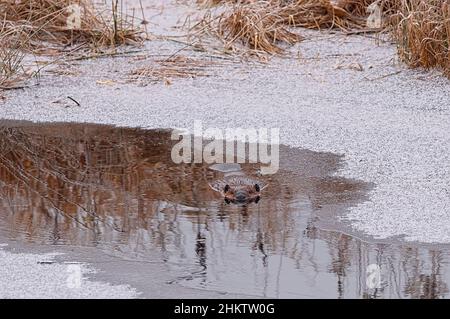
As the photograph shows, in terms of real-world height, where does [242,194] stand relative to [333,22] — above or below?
below

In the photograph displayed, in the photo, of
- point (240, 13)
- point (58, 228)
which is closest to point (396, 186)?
point (58, 228)

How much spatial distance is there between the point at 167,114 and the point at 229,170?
3.52 feet

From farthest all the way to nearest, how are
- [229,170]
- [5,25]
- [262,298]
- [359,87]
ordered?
1. [5,25]
2. [359,87]
3. [229,170]
4. [262,298]

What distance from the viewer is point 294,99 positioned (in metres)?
6.03

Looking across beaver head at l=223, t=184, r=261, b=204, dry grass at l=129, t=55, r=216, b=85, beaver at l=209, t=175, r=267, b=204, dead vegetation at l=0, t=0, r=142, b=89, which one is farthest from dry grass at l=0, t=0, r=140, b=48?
beaver head at l=223, t=184, r=261, b=204

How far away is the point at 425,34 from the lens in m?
6.29

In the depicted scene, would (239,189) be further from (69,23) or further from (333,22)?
(333,22)

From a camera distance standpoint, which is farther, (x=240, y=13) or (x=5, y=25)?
(x=240, y=13)

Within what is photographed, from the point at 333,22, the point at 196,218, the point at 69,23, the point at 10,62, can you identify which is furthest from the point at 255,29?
the point at 196,218

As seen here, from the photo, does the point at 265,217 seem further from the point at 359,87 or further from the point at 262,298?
the point at 359,87

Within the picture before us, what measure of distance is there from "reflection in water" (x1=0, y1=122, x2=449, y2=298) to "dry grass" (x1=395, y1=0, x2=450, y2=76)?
62.6 inches

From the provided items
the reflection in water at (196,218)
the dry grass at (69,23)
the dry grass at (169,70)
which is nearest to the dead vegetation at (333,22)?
the dry grass at (169,70)

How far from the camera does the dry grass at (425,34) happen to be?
6188mm

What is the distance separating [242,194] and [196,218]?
31cm
